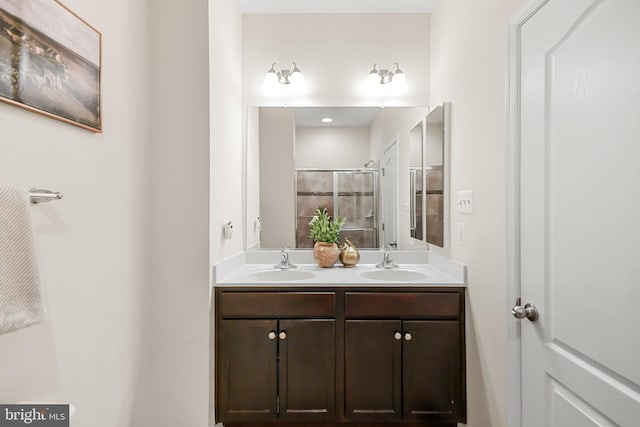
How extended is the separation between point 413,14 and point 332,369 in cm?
245

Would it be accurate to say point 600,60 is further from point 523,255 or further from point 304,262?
point 304,262

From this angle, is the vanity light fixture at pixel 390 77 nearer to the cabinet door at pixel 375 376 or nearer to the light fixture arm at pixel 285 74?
the light fixture arm at pixel 285 74

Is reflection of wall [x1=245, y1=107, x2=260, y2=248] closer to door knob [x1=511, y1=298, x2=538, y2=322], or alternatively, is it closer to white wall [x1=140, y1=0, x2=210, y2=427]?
white wall [x1=140, y1=0, x2=210, y2=427]

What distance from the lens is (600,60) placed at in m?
0.96

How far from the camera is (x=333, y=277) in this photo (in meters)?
2.03

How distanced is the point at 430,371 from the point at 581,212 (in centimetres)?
121

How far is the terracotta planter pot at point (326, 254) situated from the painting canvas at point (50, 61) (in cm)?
144

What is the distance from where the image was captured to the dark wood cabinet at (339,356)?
1849mm

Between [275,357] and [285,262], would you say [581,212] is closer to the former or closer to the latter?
[275,357]

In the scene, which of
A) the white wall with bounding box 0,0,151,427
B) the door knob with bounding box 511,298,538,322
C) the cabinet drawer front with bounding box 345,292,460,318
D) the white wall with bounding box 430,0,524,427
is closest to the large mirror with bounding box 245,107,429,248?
the white wall with bounding box 430,0,524,427

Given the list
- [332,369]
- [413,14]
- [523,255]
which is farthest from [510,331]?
[413,14]

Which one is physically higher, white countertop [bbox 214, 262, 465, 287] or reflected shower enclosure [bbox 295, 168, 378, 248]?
reflected shower enclosure [bbox 295, 168, 378, 248]

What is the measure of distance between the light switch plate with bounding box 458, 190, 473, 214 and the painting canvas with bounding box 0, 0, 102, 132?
1759mm

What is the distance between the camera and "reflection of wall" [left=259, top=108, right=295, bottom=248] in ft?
8.23
